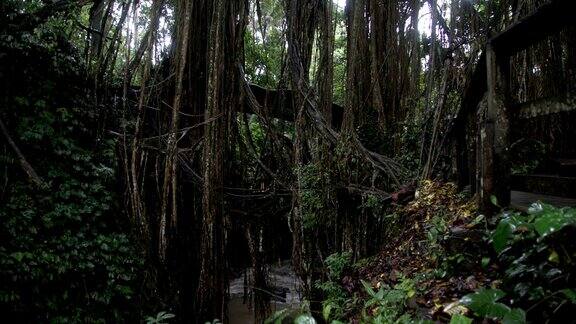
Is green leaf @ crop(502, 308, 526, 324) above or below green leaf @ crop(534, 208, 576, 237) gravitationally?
below

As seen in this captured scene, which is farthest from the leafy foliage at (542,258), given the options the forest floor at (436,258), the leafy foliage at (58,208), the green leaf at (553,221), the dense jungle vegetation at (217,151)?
the leafy foliage at (58,208)

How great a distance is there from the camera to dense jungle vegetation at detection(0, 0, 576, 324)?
139 inches

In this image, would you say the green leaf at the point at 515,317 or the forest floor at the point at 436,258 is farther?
the forest floor at the point at 436,258

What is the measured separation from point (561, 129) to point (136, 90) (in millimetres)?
4429

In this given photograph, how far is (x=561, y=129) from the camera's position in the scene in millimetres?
3424

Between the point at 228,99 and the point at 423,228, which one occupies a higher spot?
the point at 228,99

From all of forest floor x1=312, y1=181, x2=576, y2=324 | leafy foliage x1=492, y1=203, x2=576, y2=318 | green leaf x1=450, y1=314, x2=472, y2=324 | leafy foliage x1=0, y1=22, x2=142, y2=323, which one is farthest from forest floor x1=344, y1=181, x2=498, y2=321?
leafy foliage x1=0, y1=22, x2=142, y2=323

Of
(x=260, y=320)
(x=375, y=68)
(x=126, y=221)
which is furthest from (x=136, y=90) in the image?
(x=260, y=320)

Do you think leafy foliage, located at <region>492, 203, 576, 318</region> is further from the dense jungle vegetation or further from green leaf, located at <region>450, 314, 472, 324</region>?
the dense jungle vegetation

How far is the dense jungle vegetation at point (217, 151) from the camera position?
11.6 ft

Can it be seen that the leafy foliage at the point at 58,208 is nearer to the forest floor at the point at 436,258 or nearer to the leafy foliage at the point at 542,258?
the forest floor at the point at 436,258

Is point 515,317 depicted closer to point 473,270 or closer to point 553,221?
point 553,221

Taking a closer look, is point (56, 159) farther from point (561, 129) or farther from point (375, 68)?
point (561, 129)

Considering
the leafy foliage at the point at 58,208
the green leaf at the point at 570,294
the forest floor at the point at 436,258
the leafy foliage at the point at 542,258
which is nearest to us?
the green leaf at the point at 570,294
